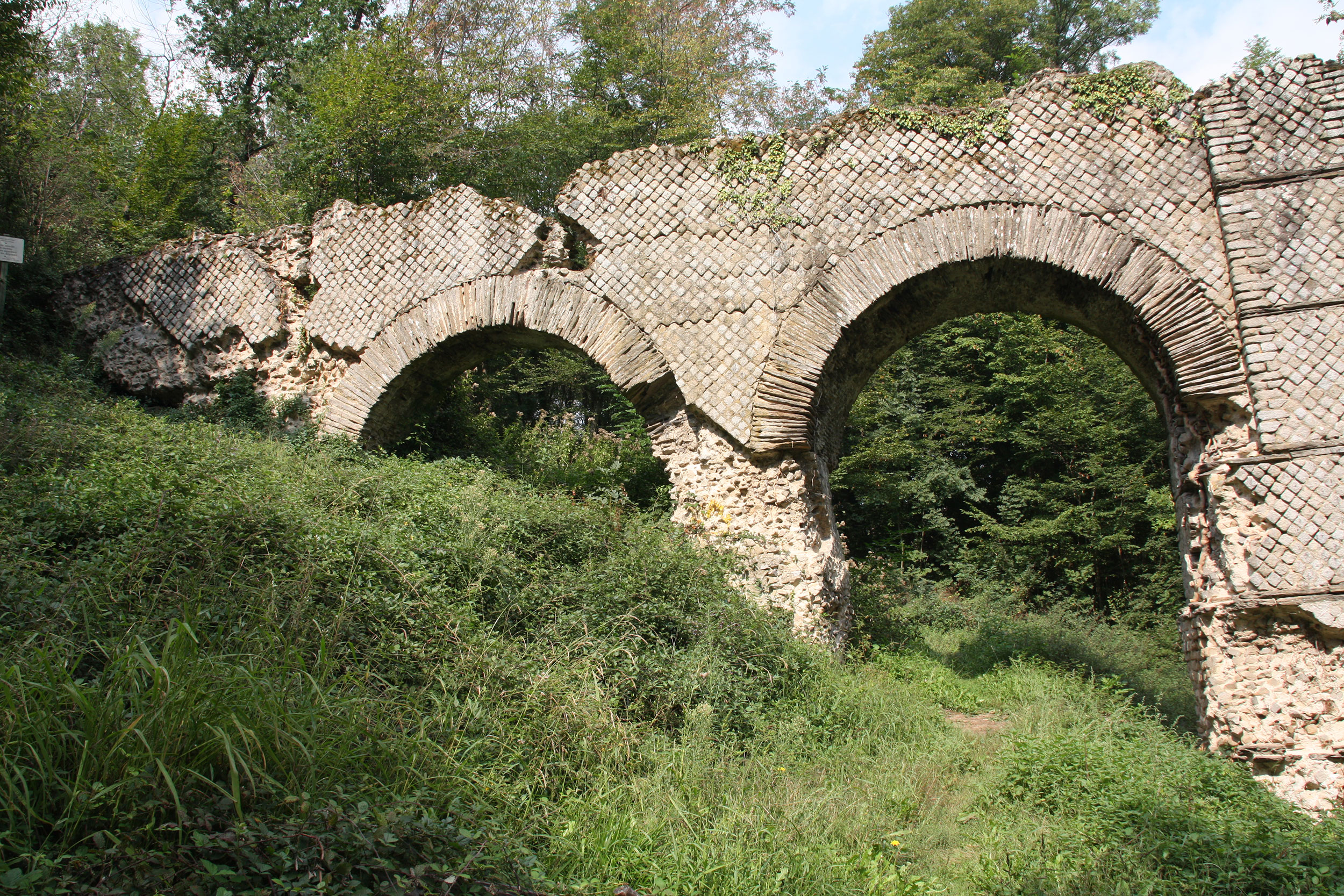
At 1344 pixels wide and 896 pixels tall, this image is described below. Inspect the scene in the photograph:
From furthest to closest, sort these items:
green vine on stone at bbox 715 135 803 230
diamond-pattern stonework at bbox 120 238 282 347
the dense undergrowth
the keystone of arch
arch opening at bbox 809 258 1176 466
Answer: diamond-pattern stonework at bbox 120 238 282 347 → green vine on stone at bbox 715 135 803 230 → arch opening at bbox 809 258 1176 466 → the keystone of arch → the dense undergrowth

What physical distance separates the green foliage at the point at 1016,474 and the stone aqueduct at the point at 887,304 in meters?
5.94

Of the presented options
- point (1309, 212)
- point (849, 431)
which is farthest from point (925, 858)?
point (849, 431)

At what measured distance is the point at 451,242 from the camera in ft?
25.3

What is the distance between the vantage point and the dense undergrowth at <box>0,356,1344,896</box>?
2664 millimetres

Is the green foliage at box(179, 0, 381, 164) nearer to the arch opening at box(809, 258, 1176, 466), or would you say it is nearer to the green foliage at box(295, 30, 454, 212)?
the green foliage at box(295, 30, 454, 212)

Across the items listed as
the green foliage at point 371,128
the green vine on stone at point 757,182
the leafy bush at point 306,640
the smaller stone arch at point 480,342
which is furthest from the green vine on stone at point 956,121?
the green foliage at point 371,128

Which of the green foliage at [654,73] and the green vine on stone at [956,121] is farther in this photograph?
the green foliage at [654,73]

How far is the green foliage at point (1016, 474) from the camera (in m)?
12.0

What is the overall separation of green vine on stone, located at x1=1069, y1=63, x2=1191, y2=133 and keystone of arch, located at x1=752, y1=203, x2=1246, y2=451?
2.78 ft

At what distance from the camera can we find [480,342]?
7824 millimetres

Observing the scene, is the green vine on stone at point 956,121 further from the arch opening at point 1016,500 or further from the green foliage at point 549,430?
the green foliage at point 549,430

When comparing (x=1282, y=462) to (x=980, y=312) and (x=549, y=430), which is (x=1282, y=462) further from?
(x=549, y=430)

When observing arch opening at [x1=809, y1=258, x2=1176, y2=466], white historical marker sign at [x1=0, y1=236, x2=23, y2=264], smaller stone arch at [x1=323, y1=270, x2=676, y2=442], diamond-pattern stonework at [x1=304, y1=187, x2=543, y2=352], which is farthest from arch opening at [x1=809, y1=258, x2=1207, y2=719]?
white historical marker sign at [x1=0, y1=236, x2=23, y2=264]

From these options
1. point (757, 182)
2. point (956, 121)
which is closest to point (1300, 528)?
point (956, 121)
